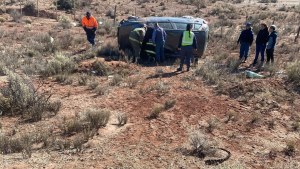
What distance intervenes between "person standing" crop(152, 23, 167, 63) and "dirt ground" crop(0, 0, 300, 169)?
52cm

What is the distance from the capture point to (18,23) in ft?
76.8

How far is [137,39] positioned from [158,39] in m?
0.85

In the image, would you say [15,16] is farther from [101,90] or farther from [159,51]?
[101,90]

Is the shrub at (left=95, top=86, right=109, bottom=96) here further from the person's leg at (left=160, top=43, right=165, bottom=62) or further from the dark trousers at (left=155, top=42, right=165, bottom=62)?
the person's leg at (left=160, top=43, right=165, bottom=62)

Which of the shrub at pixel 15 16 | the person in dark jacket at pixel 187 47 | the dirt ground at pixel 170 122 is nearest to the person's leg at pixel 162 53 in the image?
the dirt ground at pixel 170 122

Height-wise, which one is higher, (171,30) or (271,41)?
(171,30)

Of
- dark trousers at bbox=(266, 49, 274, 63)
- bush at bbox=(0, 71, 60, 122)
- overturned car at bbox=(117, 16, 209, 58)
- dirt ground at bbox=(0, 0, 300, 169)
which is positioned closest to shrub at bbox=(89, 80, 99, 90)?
dirt ground at bbox=(0, 0, 300, 169)

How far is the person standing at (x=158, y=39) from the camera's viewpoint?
46.2 feet

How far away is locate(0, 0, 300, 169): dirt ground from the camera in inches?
283

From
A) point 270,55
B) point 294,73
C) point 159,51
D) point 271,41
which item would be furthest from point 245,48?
point 159,51

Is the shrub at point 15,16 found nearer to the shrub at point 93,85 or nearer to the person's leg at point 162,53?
the person's leg at point 162,53

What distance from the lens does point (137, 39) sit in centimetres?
1455

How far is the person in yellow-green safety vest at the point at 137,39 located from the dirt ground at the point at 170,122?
1115mm

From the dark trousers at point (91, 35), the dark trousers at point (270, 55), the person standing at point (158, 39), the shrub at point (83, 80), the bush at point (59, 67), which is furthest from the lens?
the dark trousers at point (91, 35)
